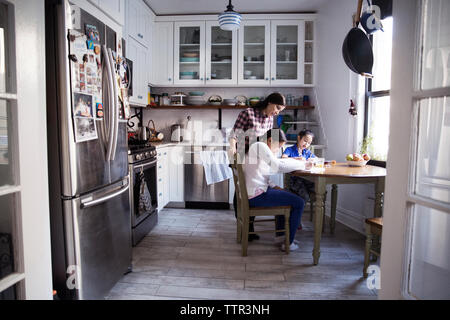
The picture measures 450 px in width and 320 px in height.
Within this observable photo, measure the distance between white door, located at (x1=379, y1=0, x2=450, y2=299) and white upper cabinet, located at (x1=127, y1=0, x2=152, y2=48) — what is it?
3401 mm

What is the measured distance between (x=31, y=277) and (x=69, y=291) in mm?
603

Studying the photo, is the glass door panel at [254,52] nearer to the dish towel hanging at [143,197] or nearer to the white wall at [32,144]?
the dish towel hanging at [143,197]

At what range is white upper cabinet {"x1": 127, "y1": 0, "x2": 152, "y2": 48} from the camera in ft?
12.1

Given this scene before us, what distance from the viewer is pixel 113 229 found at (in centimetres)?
211

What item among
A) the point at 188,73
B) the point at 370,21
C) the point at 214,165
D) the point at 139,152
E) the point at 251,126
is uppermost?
the point at 188,73

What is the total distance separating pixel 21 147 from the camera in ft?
3.75

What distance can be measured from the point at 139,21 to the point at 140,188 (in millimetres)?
2312

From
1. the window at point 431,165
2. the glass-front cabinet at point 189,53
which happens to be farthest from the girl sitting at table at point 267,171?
the glass-front cabinet at point 189,53

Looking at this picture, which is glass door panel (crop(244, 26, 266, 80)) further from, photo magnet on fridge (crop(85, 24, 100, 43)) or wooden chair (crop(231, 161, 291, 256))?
photo magnet on fridge (crop(85, 24, 100, 43))

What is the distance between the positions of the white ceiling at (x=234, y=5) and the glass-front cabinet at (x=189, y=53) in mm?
A: 212

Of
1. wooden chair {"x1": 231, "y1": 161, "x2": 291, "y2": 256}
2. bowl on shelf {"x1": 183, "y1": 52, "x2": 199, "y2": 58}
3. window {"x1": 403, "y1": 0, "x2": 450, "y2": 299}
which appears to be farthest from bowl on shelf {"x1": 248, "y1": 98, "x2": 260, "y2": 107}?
window {"x1": 403, "y1": 0, "x2": 450, "y2": 299}

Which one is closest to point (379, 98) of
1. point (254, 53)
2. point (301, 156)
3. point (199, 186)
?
point (301, 156)

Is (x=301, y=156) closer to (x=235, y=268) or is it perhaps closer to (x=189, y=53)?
(x=235, y=268)

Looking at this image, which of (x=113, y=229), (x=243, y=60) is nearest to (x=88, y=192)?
(x=113, y=229)
